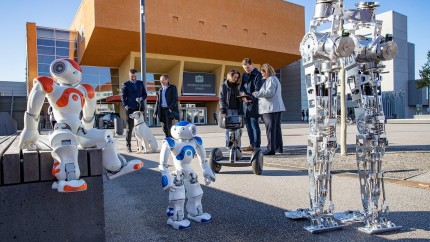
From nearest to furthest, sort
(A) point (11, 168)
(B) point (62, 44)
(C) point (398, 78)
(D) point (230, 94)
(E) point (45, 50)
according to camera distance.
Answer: (A) point (11, 168) → (D) point (230, 94) → (E) point (45, 50) → (B) point (62, 44) → (C) point (398, 78)

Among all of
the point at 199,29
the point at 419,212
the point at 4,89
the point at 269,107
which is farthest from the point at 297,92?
the point at 4,89

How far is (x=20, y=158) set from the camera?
2162 millimetres

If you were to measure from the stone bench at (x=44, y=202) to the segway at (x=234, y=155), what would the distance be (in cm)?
298

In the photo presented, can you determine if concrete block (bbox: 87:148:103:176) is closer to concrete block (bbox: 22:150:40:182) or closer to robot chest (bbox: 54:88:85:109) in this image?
concrete block (bbox: 22:150:40:182)

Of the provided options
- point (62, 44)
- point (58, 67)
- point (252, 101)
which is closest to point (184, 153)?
point (58, 67)

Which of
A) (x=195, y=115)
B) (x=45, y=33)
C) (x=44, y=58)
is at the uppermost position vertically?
(x=45, y=33)

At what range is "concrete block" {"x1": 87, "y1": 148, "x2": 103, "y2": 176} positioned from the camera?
2395 millimetres

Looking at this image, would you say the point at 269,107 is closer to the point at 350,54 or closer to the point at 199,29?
the point at 350,54

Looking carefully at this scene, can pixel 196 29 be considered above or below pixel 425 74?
above

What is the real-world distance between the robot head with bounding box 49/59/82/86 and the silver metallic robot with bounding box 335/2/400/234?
2.36 meters

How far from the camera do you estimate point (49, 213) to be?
225 centimetres

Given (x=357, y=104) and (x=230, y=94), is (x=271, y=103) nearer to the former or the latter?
(x=230, y=94)

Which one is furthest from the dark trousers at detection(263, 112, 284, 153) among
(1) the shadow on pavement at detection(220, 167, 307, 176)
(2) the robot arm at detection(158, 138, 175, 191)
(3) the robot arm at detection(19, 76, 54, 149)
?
(3) the robot arm at detection(19, 76, 54, 149)

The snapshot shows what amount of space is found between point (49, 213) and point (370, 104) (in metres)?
2.53
